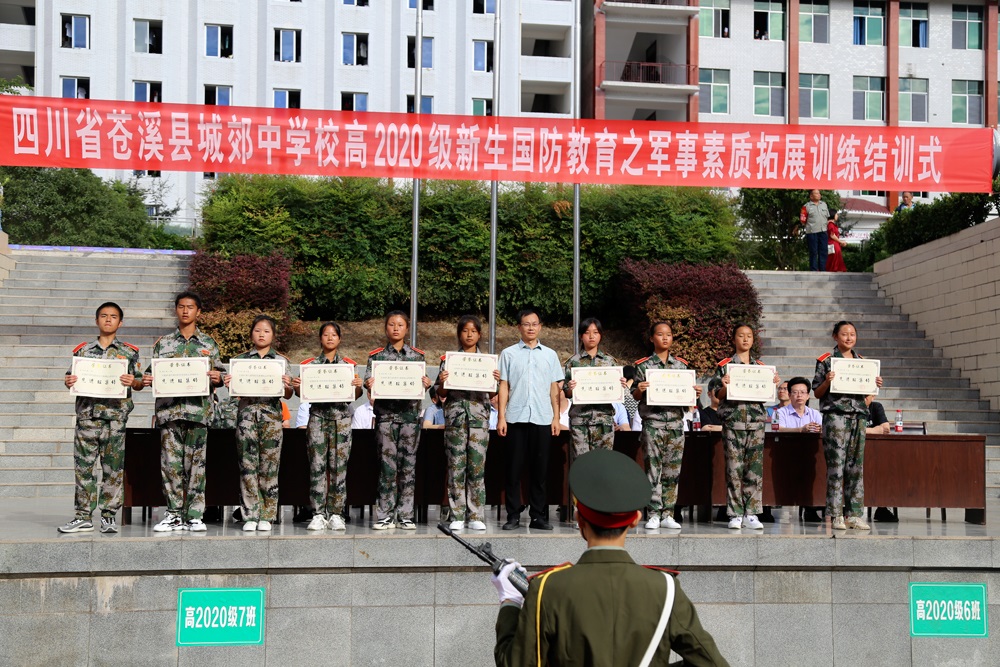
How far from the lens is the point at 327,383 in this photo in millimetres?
7410

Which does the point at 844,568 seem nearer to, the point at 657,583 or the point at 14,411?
the point at 657,583

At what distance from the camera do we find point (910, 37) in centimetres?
3588

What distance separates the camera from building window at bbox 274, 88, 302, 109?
36250 millimetres

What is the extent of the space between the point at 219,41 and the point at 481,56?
9501 millimetres

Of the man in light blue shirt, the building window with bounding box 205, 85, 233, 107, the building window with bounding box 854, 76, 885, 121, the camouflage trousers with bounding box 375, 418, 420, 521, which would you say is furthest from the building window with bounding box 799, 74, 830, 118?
the camouflage trousers with bounding box 375, 418, 420, 521

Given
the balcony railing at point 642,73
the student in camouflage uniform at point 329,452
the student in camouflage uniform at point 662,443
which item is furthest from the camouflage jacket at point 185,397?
the balcony railing at point 642,73

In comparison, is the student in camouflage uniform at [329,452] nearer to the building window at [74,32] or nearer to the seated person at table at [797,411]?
the seated person at table at [797,411]

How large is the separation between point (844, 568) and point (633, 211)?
1098cm

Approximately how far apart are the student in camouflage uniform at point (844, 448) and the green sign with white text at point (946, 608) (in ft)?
2.47

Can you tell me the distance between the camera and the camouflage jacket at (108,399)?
7.20m

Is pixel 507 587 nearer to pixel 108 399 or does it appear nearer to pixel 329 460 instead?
pixel 329 460

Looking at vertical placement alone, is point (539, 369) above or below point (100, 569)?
above

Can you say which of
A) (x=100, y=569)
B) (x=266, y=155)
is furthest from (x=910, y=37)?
(x=100, y=569)

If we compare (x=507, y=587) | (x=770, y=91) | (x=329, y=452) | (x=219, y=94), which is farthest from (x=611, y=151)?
(x=219, y=94)
